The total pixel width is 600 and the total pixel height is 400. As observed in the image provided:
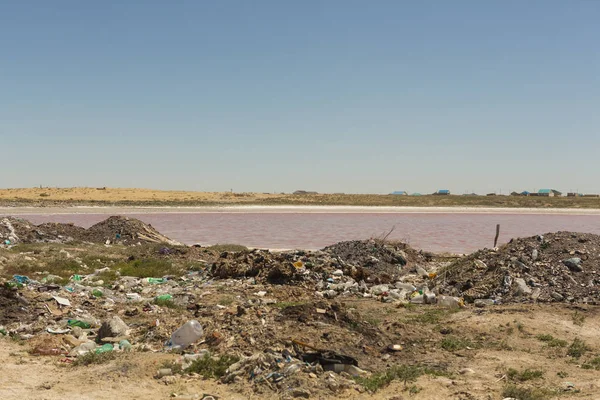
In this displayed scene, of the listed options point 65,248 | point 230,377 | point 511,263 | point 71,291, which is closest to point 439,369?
point 230,377

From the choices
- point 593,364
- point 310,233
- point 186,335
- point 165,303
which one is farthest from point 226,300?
point 310,233

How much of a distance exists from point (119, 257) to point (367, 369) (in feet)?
40.7

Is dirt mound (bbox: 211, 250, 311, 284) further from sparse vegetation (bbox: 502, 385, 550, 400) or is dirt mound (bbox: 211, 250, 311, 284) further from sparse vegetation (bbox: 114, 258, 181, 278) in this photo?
sparse vegetation (bbox: 502, 385, 550, 400)

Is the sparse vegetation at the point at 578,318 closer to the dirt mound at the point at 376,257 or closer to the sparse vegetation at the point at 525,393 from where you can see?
the sparse vegetation at the point at 525,393

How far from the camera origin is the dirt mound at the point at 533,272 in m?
11.2

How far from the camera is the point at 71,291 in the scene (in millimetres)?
11086

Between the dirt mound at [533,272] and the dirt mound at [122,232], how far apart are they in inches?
528

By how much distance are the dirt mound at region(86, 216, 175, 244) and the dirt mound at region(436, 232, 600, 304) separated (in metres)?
13.4

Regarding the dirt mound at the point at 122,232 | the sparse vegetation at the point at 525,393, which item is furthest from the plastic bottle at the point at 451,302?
the dirt mound at the point at 122,232

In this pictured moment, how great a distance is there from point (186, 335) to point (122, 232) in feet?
51.5

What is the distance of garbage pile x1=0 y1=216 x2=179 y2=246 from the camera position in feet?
66.6

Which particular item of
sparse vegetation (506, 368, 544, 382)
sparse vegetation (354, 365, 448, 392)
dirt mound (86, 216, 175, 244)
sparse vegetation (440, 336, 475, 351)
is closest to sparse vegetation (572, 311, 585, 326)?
sparse vegetation (440, 336, 475, 351)

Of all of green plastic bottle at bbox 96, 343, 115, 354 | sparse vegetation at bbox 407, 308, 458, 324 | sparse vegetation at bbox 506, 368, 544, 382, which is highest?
sparse vegetation at bbox 407, 308, 458, 324

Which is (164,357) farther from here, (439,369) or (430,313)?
(430,313)
